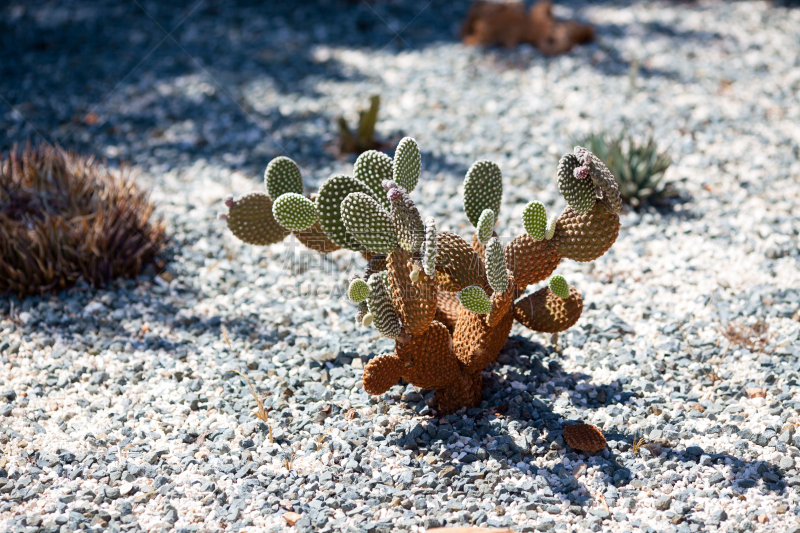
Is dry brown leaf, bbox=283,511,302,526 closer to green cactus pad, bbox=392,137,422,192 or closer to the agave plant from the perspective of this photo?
green cactus pad, bbox=392,137,422,192

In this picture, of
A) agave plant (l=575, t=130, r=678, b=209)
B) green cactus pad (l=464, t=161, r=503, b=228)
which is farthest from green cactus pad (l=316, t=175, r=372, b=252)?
agave plant (l=575, t=130, r=678, b=209)

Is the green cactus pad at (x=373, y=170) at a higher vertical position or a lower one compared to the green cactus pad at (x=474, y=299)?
higher

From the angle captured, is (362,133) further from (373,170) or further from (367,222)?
(367,222)

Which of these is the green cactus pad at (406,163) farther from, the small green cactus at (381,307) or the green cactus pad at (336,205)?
the small green cactus at (381,307)

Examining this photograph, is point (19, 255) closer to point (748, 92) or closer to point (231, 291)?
point (231, 291)

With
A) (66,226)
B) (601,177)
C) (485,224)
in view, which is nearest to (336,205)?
(485,224)

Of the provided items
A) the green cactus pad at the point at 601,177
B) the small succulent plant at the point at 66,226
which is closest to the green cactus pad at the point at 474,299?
the green cactus pad at the point at 601,177
